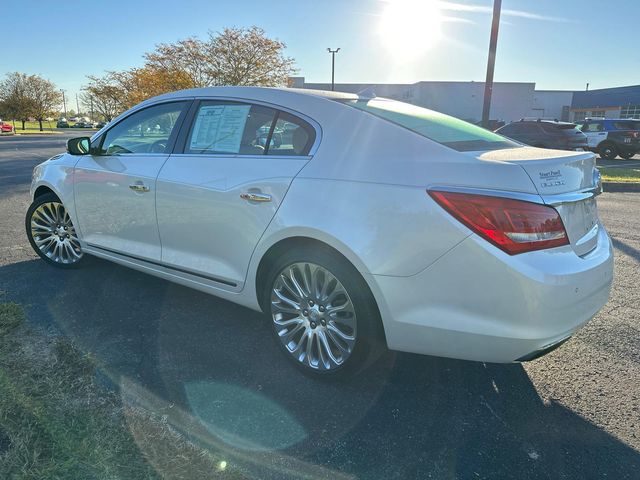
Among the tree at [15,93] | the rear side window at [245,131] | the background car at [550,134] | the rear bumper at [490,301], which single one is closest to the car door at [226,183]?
the rear side window at [245,131]

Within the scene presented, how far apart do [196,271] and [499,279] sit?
204 cm

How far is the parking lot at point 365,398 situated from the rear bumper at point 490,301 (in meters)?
0.42

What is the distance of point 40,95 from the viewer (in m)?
59.7

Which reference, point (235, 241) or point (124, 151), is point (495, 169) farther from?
point (124, 151)

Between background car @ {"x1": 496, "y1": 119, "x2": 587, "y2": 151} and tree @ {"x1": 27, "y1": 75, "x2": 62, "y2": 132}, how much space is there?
61753 mm

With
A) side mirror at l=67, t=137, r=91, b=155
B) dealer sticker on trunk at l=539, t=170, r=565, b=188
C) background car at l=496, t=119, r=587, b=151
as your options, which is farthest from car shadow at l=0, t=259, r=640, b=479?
background car at l=496, t=119, r=587, b=151

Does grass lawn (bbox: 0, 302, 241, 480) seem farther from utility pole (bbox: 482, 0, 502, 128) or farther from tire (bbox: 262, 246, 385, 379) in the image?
utility pole (bbox: 482, 0, 502, 128)

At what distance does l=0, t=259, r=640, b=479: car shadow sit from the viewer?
2174 mm

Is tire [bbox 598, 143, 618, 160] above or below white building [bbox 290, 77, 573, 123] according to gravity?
below

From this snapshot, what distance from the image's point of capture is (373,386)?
277cm

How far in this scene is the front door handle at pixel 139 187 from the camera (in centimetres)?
352

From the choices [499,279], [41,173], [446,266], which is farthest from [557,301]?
[41,173]

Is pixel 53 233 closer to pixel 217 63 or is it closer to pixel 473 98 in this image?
pixel 217 63

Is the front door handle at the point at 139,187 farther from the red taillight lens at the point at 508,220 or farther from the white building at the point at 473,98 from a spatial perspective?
the white building at the point at 473,98
